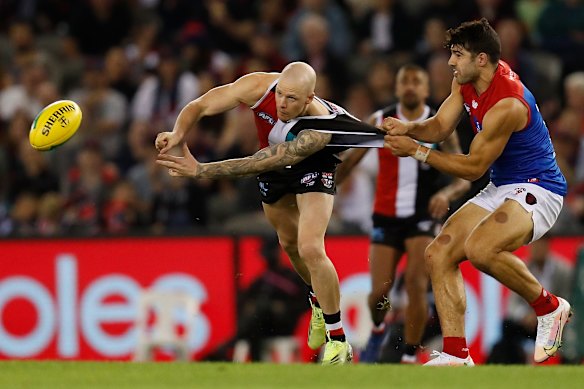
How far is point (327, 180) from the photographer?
11.1 m

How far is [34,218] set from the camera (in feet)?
56.7

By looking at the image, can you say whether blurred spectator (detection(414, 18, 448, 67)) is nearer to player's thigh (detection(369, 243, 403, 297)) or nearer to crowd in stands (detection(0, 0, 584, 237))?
crowd in stands (detection(0, 0, 584, 237))

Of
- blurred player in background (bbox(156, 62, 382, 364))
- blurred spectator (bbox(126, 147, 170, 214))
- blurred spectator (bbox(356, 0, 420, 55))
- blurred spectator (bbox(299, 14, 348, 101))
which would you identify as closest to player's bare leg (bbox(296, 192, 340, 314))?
blurred player in background (bbox(156, 62, 382, 364))

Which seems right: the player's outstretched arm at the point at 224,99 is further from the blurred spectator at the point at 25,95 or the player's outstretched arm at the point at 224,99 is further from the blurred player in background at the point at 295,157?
the blurred spectator at the point at 25,95

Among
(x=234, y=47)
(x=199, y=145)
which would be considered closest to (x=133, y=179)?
(x=199, y=145)

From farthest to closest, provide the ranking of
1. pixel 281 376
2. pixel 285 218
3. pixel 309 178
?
pixel 285 218
pixel 309 178
pixel 281 376

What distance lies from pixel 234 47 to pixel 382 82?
2679mm

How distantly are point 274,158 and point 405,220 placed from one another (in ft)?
9.51

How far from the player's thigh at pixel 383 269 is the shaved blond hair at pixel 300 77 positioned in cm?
293

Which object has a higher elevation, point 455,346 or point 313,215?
point 313,215

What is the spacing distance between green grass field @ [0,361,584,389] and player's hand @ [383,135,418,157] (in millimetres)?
1585

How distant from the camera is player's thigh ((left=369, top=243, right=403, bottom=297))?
13164 millimetres

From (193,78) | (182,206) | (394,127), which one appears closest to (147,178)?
(182,206)

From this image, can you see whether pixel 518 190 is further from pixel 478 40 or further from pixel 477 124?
pixel 478 40
